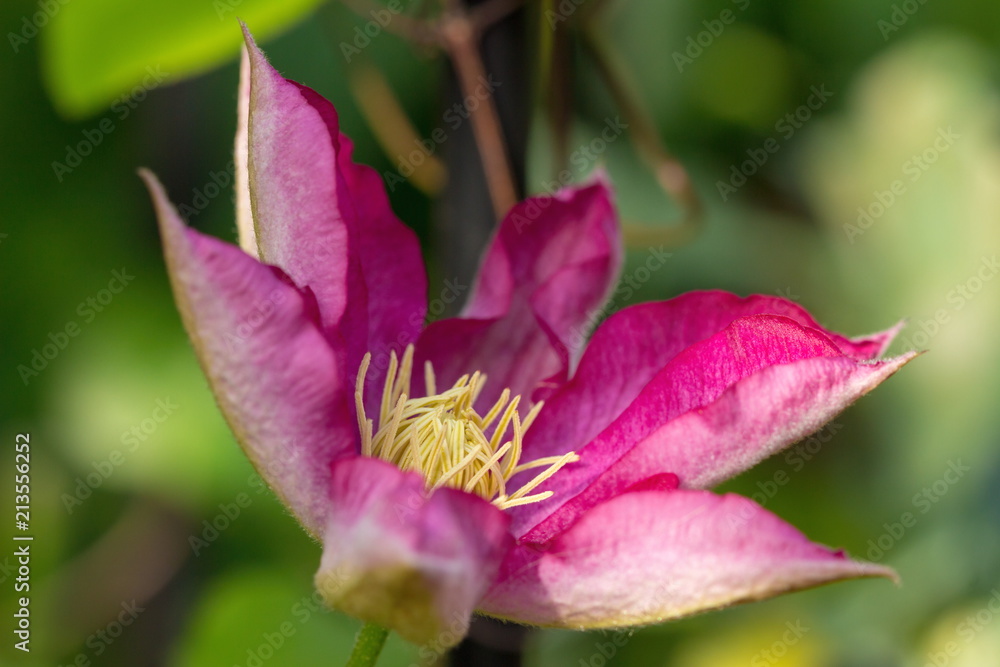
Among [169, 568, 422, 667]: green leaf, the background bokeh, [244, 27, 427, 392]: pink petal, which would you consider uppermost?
[244, 27, 427, 392]: pink petal

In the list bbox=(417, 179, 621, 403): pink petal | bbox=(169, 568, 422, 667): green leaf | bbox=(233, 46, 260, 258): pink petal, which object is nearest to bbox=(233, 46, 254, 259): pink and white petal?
bbox=(233, 46, 260, 258): pink petal

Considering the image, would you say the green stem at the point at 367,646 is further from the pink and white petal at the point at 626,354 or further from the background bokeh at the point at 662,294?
the background bokeh at the point at 662,294

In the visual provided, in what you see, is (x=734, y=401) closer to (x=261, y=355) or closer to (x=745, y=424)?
(x=745, y=424)

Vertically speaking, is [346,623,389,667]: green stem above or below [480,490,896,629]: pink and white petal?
below

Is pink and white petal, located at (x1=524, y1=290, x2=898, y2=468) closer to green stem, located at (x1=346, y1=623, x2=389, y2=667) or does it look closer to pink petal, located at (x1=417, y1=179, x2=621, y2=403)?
pink petal, located at (x1=417, y1=179, x2=621, y2=403)

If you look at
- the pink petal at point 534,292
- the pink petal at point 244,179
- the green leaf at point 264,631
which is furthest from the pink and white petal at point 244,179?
the green leaf at point 264,631

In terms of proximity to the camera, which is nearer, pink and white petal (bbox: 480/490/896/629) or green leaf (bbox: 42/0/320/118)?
pink and white petal (bbox: 480/490/896/629)
